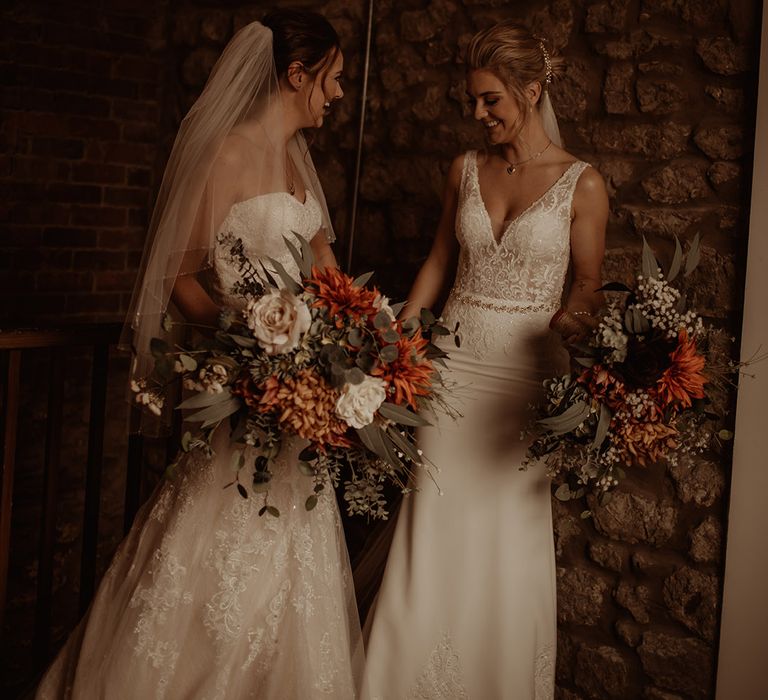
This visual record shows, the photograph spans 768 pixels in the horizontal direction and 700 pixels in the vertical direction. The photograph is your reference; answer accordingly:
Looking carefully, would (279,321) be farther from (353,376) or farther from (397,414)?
(397,414)

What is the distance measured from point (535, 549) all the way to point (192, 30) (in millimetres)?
2893

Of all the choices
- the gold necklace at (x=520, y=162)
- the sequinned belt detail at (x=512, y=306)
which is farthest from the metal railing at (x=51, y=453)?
the gold necklace at (x=520, y=162)

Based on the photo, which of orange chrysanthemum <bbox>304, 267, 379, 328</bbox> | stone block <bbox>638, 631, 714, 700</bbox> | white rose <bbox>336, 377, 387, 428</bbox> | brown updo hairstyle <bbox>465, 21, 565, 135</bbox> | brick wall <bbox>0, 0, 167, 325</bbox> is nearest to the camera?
white rose <bbox>336, 377, 387, 428</bbox>

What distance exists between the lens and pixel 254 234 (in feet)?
8.36

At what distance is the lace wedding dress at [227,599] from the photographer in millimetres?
2385

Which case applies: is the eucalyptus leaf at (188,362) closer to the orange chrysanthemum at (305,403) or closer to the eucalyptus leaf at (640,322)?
the orange chrysanthemum at (305,403)

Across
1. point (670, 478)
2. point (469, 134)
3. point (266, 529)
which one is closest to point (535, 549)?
point (670, 478)

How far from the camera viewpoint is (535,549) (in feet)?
8.91

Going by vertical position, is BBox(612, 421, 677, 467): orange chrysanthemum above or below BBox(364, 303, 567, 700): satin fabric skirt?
above

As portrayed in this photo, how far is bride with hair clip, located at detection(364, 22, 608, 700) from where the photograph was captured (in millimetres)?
2639

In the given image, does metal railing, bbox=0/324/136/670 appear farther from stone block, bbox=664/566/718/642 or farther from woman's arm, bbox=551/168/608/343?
stone block, bbox=664/566/718/642

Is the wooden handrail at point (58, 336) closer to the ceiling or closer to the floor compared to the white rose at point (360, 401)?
closer to the ceiling

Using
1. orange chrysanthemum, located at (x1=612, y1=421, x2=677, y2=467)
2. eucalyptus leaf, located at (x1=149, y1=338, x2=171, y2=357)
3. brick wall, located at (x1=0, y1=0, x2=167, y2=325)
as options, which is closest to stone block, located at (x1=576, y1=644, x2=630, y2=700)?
orange chrysanthemum, located at (x1=612, y1=421, x2=677, y2=467)

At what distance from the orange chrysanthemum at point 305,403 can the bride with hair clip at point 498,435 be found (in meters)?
0.71
